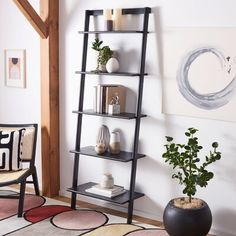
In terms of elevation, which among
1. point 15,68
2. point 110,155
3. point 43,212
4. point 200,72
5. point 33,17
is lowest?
point 43,212

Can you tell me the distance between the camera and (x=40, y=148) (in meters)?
4.74

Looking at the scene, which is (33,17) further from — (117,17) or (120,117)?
(120,117)

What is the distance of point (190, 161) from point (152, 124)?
590 millimetres

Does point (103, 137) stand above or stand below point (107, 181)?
above

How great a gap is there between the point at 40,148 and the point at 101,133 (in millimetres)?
992

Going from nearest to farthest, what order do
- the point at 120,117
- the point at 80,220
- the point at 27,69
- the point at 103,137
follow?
the point at 120,117 < the point at 80,220 < the point at 103,137 < the point at 27,69

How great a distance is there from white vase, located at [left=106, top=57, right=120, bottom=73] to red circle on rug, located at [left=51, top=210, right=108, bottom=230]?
1.26 m

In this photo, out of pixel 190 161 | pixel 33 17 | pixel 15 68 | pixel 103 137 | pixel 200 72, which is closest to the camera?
pixel 190 161

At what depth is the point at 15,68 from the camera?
4.83 m

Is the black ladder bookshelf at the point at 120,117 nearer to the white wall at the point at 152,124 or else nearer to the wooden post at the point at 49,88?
the white wall at the point at 152,124

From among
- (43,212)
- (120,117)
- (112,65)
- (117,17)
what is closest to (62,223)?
(43,212)

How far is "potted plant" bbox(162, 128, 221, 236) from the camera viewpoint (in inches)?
131

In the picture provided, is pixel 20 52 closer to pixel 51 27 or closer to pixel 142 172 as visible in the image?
pixel 51 27

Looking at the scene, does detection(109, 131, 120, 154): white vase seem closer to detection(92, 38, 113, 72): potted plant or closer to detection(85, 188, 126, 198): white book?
detection(85, 188, 126, 198): white book
